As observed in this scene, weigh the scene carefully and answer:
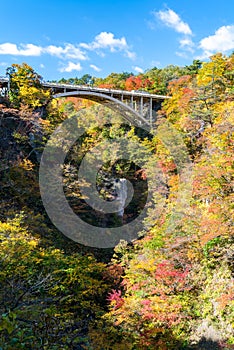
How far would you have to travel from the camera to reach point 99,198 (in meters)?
15.2

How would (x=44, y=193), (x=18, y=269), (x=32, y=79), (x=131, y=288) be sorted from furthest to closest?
(x=32, y=79), (x=44, y=193), (x=131, y=288), (x=18, y=269)

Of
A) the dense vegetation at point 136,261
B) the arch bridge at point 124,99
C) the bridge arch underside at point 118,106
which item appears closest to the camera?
the dense vegetation at point 136,261

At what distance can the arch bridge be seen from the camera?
17.7 meters

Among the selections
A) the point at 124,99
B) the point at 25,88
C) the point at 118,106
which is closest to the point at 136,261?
the point at 25,88

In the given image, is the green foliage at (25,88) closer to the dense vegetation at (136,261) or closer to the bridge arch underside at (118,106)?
the dense vegetation at (136,261)

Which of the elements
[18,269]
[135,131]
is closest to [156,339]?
[18,269]

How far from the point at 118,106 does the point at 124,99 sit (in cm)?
109

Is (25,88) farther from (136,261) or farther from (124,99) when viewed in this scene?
(136,261)

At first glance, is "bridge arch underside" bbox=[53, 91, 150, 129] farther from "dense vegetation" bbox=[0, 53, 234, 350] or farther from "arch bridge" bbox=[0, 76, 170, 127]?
"dense vegetation" bbox=[0, 53, 234, 350]

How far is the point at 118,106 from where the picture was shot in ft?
65.6

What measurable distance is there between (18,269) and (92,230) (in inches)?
260

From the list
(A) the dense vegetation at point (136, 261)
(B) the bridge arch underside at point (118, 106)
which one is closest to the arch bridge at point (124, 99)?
(B) the bridge arch underside at point (118, 106)

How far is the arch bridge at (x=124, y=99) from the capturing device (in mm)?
17656

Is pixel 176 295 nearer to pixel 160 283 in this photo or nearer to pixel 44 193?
pixel 160 283
